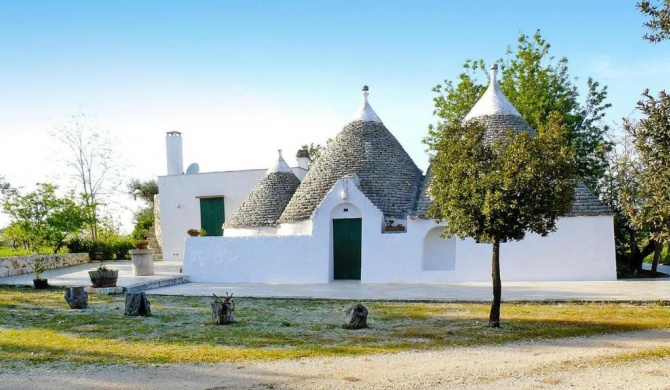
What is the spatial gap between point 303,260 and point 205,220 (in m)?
10.8

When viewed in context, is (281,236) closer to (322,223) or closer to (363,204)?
(322,223)

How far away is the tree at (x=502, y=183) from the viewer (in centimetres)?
933

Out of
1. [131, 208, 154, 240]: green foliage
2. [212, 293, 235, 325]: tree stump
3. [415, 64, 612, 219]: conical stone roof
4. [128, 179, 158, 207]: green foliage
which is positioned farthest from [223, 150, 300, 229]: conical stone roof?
[128, 179, 158, 207]: green foliage

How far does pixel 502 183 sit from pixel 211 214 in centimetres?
2146

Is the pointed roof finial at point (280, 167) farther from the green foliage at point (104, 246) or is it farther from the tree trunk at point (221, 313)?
the tree trunk at point (221, 313)

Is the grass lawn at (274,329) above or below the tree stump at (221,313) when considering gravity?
below

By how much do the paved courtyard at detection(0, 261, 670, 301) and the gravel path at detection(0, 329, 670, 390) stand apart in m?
5.96

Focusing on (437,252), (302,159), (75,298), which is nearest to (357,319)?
(75,298)

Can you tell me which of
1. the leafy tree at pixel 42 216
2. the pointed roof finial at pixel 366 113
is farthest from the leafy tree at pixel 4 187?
the pointed roof finial at pixel 366 113

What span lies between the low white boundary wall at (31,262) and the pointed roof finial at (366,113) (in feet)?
42.6

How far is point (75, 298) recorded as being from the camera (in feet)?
43.2

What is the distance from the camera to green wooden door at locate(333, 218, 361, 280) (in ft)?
64.9

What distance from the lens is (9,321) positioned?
37.1 ft

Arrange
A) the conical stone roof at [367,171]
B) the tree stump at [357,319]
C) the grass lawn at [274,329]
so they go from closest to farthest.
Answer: the grass lawn at [274,329] → the tree stump at [357,319] → the conical stone roof at [367,171]
